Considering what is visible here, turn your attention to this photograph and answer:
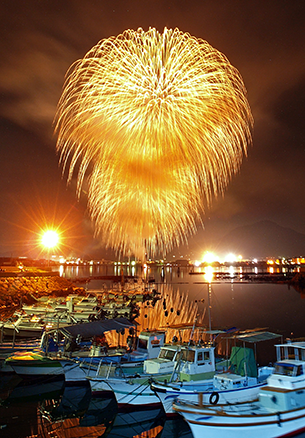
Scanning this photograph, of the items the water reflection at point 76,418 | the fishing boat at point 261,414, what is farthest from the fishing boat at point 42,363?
the fishing boat at point 261,414

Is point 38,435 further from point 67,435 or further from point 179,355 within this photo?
point 179,355

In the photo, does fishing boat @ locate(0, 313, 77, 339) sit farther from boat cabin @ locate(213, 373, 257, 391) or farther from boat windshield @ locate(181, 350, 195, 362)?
boat cabin @ locate(213, 373, 257, 391)

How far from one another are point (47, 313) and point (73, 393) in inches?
795

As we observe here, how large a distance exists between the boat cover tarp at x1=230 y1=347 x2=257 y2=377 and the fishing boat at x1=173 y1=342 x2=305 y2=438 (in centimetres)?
312

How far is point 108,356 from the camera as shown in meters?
21.3

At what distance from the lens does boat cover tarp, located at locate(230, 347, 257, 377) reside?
17591 mm

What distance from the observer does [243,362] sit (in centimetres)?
1783

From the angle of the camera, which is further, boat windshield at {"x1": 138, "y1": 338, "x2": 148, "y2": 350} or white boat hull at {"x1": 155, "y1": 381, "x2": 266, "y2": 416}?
boat windshield at {"x1": 138, "y1": 338, "x2": 148, "y2": 350}

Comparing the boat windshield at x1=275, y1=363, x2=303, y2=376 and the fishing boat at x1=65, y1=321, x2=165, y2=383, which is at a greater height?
the boat windshield at x1=275, y1=363, x2=303, y2=376

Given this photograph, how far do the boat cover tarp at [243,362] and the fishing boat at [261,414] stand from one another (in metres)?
3.12

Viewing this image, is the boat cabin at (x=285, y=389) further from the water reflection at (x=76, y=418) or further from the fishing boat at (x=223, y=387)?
the water reflection at (x=76, y=418)

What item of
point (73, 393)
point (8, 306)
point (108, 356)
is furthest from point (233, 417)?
point (8, 306)

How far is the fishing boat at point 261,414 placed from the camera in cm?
1286

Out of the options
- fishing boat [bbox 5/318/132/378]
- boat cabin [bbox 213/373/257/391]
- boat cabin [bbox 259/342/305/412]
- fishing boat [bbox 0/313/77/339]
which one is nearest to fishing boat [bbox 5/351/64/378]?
fishing boat [bbox 5/318/132/378]
